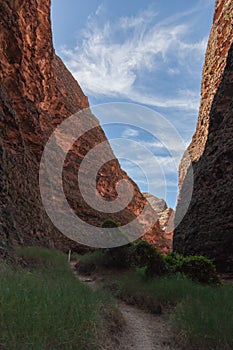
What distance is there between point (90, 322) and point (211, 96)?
14.8 metres

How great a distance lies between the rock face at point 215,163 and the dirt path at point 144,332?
4.76 meters

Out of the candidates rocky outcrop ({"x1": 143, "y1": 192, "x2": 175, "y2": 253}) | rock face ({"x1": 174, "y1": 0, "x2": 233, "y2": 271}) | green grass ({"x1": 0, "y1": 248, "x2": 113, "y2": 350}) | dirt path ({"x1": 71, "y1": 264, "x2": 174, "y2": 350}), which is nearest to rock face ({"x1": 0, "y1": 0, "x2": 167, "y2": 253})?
green grass ({"x1": 0, "y1": 248, "x2": 113, "y2": 350})

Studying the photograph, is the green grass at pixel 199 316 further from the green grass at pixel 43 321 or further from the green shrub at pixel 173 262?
the green shrub at pixel 173 262

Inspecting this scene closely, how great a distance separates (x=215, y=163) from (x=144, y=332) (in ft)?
28.8

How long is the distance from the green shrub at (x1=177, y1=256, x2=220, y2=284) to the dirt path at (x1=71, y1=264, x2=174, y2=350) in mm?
2319

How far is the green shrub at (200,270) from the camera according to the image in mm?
7629

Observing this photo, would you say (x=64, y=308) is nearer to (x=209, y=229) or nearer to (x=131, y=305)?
(x=131, y=305)

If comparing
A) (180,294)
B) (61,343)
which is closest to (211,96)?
(180,294)

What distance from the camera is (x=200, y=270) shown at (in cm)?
786

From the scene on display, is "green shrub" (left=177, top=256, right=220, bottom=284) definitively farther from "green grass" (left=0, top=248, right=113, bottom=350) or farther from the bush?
"green grass" (left=0, top=248, right=113, bottom=350)

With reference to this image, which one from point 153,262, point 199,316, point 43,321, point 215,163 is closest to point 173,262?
point 153,262

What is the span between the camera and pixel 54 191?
77.6 ft

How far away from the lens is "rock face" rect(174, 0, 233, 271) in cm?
1012

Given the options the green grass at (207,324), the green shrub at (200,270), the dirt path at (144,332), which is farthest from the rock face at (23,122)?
the green shrub at (200,270)
